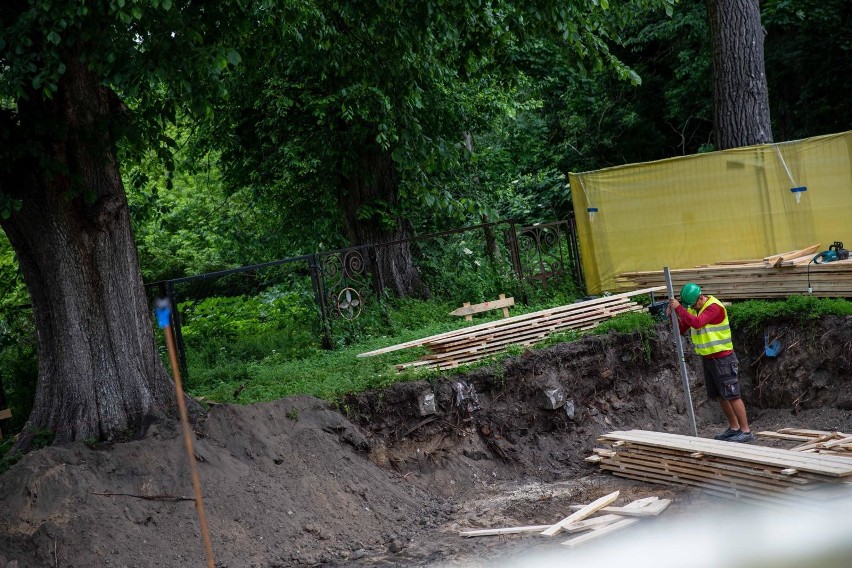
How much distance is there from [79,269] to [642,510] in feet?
21.6

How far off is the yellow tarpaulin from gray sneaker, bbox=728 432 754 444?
4659 millimetres

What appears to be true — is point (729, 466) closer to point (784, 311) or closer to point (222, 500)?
point (784, 311)

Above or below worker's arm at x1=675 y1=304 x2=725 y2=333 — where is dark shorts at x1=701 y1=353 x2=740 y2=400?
below

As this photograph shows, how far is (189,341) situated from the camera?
15.4 metres

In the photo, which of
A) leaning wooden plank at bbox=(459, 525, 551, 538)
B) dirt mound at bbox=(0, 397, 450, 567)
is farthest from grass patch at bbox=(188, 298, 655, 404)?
leaning wooden plank at bbox=(459, 525, 551, 538)

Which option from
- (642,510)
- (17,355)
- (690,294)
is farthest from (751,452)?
(17,355)

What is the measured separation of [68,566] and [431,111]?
10316 mm

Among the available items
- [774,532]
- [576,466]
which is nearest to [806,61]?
[576,466]

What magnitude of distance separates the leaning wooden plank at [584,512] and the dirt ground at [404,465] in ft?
0.63

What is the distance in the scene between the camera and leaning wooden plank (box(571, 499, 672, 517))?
9141 millimetres

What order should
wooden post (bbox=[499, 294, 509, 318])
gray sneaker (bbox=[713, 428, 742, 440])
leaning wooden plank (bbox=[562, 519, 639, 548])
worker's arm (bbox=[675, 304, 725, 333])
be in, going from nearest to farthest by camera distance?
leaning wooden plank (bbox=[562, 519, 639, 548]) → worker's arm (bbox=[675, 304, 725, 333]) → gray sneaker (bbox=[713, 428, 742, 440]) → wooden post (bbox=[499, 294, 509, 318])

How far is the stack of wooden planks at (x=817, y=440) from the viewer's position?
10102 mm

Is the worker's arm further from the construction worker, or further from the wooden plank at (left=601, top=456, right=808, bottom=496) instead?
the wooden plank at (left=601, top=456, right=808, bottom=496)

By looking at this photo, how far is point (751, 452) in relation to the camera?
9688 millimetres
